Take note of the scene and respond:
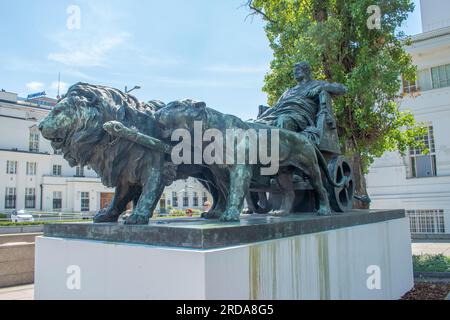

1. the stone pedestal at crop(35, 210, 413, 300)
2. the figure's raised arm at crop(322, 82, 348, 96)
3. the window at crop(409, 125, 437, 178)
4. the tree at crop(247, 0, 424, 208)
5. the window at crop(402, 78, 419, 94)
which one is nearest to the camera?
the stone pedestal at crop(35, 210, 413, 300)

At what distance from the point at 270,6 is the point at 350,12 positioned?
2.75 metres

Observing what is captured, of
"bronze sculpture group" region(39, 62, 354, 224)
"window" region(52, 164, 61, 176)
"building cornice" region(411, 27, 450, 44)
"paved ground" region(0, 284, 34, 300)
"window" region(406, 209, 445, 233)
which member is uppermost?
"building cornice" region(411, 27, 450, 44)

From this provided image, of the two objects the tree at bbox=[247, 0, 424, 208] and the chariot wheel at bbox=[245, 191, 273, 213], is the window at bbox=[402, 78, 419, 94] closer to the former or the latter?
the tree at bbox=[247, 0, 424, 208]

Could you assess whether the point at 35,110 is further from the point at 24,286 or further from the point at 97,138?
the point at 97,138

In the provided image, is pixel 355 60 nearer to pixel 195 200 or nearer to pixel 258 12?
pixel 258 12

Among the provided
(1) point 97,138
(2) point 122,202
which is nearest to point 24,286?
(2) point 122,202

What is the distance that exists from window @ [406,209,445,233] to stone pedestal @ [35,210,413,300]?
55.5 ft

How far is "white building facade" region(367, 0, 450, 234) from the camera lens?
19.7m

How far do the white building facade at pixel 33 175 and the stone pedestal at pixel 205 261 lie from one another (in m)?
37.4

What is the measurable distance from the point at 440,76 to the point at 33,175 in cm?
3976

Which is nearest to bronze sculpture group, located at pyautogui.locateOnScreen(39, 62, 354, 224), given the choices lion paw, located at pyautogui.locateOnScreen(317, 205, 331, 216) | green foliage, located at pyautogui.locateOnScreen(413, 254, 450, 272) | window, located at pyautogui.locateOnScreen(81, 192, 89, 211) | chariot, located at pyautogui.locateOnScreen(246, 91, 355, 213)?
lion paw, located at pyautogui.locateOnScreen(317, 205, 331, 216)

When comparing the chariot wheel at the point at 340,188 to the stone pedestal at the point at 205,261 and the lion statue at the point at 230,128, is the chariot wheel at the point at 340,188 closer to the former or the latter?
the stone pedestal at the point at 205,261

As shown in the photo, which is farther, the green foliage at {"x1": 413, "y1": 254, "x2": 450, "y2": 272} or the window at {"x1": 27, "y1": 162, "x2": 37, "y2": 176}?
the window at {"x1": 27, "y1": 162, "x2": 37, "y2": 176}

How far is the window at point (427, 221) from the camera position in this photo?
19.6 metres
